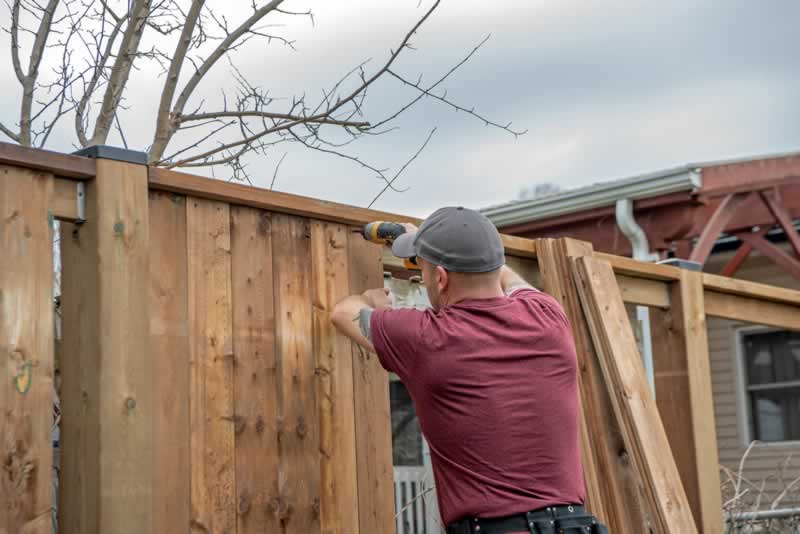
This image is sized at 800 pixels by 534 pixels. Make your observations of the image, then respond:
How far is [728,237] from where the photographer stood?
1305cm

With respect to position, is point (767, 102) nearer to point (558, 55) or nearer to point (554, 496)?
point (558, 55)

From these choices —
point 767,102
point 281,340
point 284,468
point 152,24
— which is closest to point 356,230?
point 281,340

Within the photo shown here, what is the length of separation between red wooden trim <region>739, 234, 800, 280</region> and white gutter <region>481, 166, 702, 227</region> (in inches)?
43.4

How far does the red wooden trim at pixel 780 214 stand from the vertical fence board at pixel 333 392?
8126mm

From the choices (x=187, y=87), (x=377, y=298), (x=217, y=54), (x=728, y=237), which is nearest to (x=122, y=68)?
(x=187, y=87)

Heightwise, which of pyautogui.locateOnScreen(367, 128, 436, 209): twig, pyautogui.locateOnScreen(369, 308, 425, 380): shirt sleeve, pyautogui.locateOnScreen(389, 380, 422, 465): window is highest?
pyautogui.locateOnScreen(367, 128, 436, 209): twig

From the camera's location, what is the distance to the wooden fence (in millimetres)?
2789

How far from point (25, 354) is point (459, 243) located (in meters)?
1.23

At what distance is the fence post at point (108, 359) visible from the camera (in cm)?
286

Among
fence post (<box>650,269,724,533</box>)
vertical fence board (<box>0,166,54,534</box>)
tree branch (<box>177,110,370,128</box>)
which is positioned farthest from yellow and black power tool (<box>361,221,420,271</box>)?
fence post (<box>650,269,724,533</box>)

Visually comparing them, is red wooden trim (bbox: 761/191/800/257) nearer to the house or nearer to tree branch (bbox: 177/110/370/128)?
the house

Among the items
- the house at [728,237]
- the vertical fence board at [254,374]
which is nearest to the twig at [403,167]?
the vertical fence board at [254,374]

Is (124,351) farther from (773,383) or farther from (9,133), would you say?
(773,383)

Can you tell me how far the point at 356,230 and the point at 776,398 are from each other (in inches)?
425
